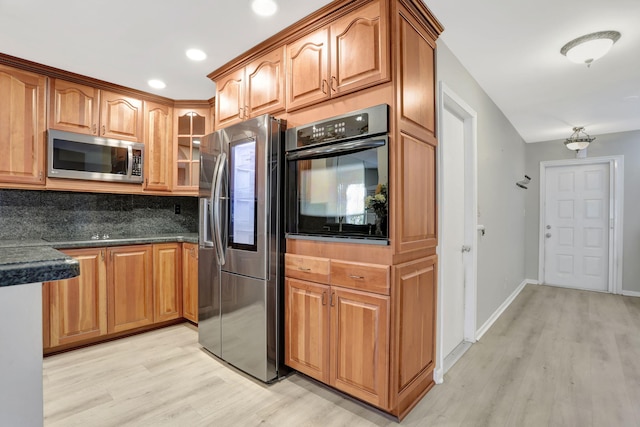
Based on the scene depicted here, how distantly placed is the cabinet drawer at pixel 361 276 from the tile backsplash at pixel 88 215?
8.81ft

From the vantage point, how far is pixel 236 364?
2.38 meters

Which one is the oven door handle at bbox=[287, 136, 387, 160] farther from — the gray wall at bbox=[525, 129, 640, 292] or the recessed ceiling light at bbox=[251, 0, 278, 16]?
the gray wall at bbox=[525, 129, 640, 292]

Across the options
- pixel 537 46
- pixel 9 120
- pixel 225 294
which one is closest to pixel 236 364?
pixel 225 294

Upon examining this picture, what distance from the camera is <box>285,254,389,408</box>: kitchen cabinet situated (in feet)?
5.82

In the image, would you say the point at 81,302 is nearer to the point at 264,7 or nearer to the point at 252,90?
the point at 252,90

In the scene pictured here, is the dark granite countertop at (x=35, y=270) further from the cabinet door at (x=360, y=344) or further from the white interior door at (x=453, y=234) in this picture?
the white interior door at (x=453, y=234)

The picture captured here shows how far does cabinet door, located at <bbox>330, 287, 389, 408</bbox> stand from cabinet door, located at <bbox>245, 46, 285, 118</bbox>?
1.45 meters

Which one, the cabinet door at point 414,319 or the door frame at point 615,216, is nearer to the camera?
the cabinet door at point 414,319

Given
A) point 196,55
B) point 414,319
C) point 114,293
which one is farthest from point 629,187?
point 114,293

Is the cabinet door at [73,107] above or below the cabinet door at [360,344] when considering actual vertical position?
above

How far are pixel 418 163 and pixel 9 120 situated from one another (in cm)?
328

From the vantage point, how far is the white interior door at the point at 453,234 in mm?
2492

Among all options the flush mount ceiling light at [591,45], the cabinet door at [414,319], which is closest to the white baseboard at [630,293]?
the flush mount ceiling light at [591,45]

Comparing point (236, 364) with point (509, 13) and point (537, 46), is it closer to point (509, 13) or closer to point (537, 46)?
point (509, 13)
